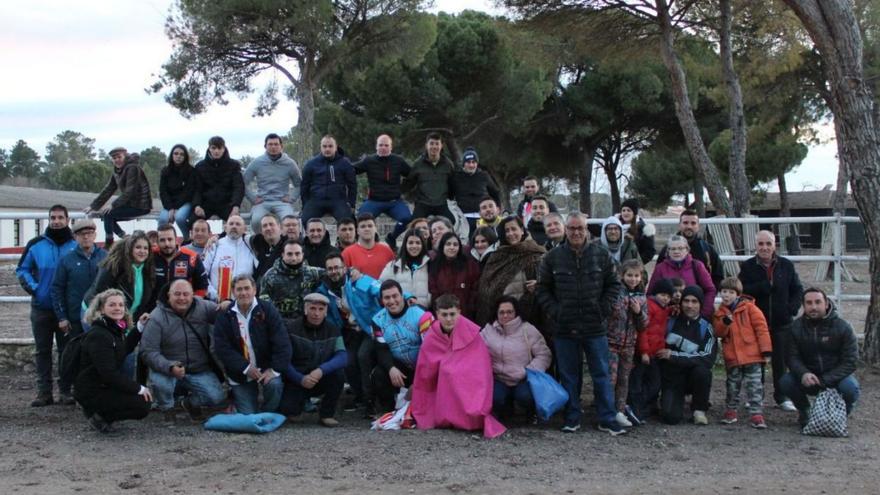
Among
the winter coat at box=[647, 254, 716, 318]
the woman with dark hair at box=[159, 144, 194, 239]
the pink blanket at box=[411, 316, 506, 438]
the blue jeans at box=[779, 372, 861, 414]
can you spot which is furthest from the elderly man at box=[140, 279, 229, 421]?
the blue jeans at box=[779, 372, 861, 414]

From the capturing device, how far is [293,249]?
21.1 feet

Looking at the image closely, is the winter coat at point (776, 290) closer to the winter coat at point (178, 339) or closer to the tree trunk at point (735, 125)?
the winter coat at point (178, 339)

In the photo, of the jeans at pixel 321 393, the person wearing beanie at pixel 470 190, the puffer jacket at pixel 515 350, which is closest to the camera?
the puffer jacket at pixel 515 350

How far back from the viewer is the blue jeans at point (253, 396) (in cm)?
618

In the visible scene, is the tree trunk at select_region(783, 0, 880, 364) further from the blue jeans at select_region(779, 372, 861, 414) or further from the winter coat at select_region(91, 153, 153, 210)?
the winter coat at select_region(91, 153, 153, 210)

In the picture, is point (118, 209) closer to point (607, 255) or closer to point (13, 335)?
point (13, 335)

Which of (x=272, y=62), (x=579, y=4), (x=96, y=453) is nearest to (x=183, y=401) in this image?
(x=96, y=453)

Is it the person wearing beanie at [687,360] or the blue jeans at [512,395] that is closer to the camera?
the blue jeans at [512,395]

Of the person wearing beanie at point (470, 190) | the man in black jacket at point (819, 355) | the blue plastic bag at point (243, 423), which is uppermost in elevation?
the person wearing beanie at point (470, 190)

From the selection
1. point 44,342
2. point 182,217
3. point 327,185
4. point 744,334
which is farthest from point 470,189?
point 44,342

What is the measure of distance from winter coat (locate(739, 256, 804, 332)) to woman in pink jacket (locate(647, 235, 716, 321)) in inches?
19.4

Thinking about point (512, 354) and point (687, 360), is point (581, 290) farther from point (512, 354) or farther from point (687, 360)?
point (687, 360)

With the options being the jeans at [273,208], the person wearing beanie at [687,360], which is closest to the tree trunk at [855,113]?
the person wearing beanie at [687,360]

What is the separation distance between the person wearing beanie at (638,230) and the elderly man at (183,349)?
11.9ft
